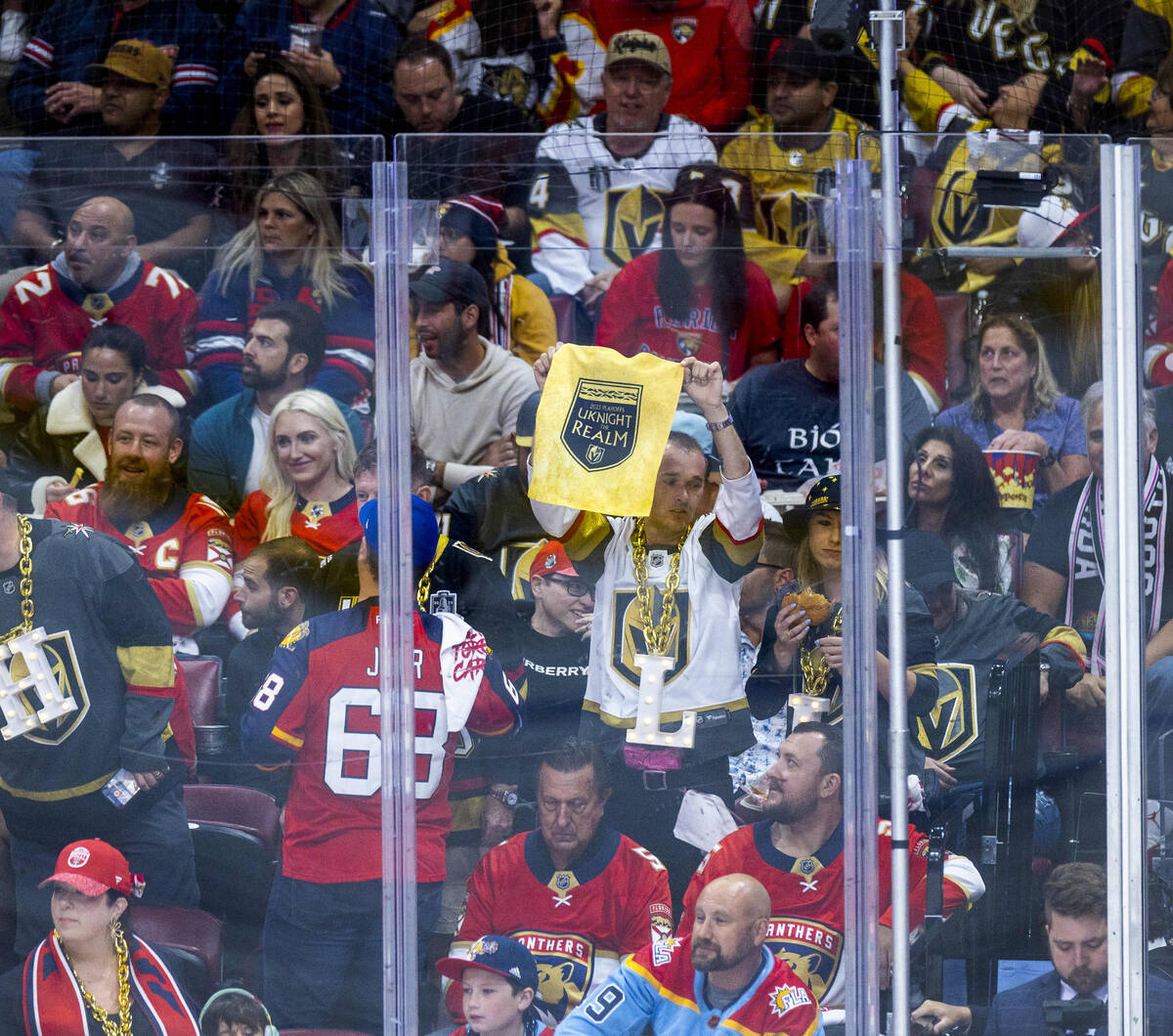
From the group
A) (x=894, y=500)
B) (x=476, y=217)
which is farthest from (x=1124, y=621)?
(x=476, y=217)

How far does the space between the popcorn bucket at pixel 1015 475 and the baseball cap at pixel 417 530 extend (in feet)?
3.55

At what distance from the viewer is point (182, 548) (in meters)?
2.78

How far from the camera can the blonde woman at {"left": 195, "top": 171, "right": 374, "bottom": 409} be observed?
2.77m

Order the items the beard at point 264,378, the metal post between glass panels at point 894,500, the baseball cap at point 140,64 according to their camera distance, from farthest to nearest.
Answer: the baseball cap at point 140,64 < the beard at point 264,378 < the metal post between glass panels at point 894,500

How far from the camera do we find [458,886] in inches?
109

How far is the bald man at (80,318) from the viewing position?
2.81m

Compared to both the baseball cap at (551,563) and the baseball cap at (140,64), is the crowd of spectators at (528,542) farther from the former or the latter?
the baseball cap at (140,64)

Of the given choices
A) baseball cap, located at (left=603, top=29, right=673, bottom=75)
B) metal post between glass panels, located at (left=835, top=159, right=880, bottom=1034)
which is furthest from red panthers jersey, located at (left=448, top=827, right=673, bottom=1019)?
baseball cap, located at (left=603, top=29, right=673, bottom=75)

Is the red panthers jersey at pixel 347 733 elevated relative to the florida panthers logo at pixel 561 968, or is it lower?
elevated

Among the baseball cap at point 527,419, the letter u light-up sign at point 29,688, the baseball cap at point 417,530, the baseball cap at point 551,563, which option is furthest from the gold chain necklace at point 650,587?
the letter u light-up sign at point 29,688

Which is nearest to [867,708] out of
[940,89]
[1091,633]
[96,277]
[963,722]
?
[963,722]

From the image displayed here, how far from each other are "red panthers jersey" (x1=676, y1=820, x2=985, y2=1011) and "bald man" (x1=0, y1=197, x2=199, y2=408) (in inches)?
53.6

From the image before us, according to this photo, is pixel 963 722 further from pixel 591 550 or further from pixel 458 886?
pixel 458 886

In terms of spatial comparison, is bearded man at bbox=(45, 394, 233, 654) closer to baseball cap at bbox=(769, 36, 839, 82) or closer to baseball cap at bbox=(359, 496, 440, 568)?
baseball cap at bbox=(359, 496, 440, 568)
